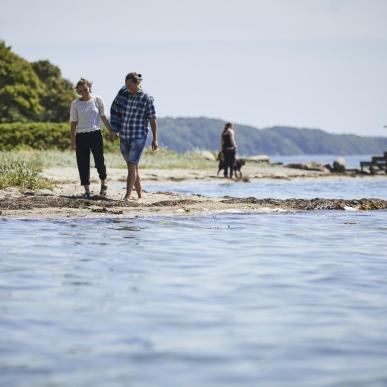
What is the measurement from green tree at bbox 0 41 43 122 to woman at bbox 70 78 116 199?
147 feet

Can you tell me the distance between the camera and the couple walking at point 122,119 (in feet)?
45.1

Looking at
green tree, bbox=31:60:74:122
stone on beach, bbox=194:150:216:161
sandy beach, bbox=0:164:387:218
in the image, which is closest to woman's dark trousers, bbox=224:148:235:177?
sandy beach, bbox=0:164:387:218

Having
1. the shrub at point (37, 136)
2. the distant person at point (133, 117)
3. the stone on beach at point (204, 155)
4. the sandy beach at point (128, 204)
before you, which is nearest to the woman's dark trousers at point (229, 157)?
the shrub at point (37, 136)

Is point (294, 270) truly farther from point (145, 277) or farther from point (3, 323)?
point (3, 323)

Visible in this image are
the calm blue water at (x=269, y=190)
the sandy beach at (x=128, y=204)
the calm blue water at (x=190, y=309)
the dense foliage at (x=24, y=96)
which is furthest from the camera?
the dense foliage at (x=24, y=96)

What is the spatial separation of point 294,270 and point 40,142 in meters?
34.7

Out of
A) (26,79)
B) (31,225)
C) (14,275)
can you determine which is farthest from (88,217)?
(26,79)

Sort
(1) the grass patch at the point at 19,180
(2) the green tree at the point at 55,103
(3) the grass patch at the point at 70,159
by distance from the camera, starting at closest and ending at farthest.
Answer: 1. (1) the grass patch at the point at 19,180
2. (3) the grass patch at the point at 70,159
3. (2) the green tree at the point at 55,103

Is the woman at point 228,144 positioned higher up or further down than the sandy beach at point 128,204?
higher up

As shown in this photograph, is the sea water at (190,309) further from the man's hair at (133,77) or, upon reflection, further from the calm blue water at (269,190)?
the calm blue water at (269,190)

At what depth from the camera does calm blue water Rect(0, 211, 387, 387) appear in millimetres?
4418

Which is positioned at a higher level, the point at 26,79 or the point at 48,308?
the point at 26,79

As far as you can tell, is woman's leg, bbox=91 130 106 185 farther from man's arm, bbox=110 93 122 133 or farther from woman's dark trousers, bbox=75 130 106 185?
man's arm, bbox=110 93 122 133

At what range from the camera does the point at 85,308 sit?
5.85m
